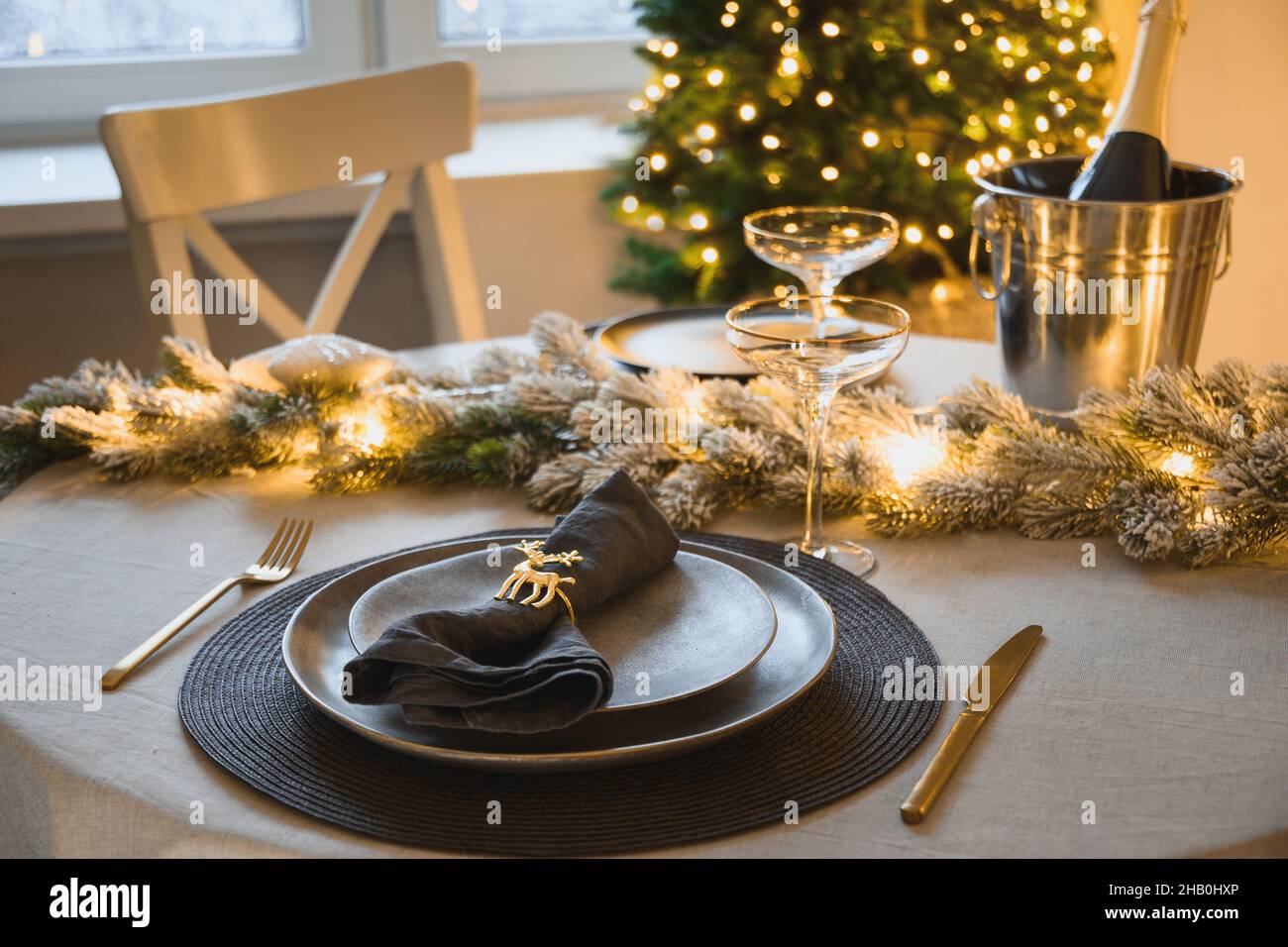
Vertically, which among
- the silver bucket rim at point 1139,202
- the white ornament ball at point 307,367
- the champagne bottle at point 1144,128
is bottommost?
the white ornament ball at point 307,367

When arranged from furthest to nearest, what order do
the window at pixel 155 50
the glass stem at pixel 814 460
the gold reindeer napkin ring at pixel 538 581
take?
1. the window at pixel 155 50
2. the glass stem at pixel 814 460
3. the gold reindeer napkin ring at pixel 538 581

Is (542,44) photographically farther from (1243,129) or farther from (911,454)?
(911,454)

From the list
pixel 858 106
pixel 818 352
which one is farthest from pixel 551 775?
pixel 858 106

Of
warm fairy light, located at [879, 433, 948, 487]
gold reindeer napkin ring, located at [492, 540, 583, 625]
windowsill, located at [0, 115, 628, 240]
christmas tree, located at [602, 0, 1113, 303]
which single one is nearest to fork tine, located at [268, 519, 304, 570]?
gold reindeer napkin ring, located at [492, 540, 583, 625]

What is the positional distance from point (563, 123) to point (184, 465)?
1.77 m

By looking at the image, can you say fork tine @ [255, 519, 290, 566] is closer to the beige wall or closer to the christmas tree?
the christmas tree

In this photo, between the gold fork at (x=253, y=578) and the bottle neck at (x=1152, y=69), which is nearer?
the gold fork at (x=253, y=578)

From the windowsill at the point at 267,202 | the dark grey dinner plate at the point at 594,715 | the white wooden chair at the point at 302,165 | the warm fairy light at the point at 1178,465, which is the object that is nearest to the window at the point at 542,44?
the windowsill at the point at 267,202

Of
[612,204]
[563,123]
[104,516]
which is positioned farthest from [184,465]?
[563,123]

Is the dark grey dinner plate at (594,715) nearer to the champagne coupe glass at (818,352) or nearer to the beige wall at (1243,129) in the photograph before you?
the champagne coupe glass at (818,352)

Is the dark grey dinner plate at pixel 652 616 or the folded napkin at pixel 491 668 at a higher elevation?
the folded napkin at pixel 491 668

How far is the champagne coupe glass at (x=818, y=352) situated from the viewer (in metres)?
0.76

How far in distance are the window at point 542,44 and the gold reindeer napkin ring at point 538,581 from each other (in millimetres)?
2009

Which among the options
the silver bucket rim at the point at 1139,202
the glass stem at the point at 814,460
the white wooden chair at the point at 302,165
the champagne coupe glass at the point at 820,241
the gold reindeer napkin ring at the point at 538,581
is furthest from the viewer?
the white wooden chair at the point at 302,165
